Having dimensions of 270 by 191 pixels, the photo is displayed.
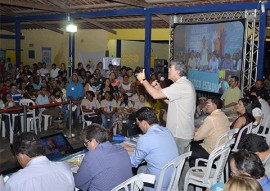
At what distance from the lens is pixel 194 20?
10.0m

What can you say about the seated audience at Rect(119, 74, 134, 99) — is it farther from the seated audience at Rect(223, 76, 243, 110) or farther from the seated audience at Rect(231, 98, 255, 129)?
the seated audience at Rect(231, 98, 255, 129)

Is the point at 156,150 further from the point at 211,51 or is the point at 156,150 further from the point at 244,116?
the point at 211,51

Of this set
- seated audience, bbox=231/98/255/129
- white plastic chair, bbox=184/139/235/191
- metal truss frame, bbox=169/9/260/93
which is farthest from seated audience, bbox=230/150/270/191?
metal truss frame, bbox=169/9/260/93

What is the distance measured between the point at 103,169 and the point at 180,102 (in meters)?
1.45

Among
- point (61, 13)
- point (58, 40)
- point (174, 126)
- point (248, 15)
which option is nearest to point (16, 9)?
point (61, 13)

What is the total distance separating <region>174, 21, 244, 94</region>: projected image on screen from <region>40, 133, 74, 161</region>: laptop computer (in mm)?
5567

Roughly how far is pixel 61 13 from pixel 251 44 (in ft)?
24.3

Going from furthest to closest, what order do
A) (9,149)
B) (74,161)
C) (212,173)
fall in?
(9,149) < (212,173) < (74,161)

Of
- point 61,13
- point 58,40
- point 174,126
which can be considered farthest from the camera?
point 58,40

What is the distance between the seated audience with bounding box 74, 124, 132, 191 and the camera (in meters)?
2.90

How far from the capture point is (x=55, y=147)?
3.91 metres

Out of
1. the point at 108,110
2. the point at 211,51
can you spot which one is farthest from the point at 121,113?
the point at 211,51

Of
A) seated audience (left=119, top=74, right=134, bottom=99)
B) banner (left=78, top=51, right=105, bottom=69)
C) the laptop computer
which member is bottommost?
the laptop computer

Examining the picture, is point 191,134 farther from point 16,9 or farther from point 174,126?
point 16,9
